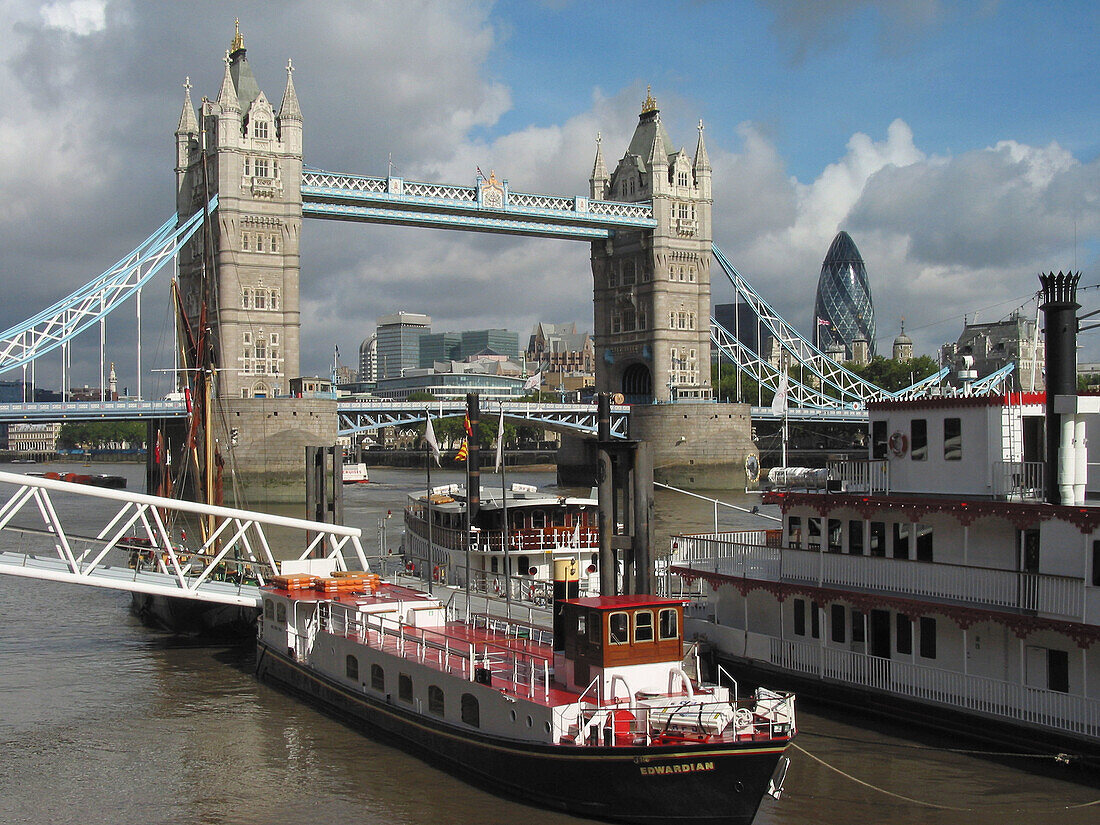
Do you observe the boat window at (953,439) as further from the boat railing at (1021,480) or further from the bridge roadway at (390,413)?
the bridge roadway at (390,413)

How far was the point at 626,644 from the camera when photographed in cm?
1677

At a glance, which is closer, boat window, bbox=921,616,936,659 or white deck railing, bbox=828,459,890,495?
boat window, bbox=921,616,936,659

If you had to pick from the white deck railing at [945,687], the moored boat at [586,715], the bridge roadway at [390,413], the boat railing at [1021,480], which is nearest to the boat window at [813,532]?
the white deck railing at [945,687]

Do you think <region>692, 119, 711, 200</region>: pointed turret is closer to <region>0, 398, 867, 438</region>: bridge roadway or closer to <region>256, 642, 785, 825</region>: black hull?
<region>0, 398, 867, 438</region>: bridge roadway

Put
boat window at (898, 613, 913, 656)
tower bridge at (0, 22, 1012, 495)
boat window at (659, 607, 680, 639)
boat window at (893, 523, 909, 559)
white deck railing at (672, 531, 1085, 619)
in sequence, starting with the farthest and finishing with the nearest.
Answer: tower bridge at (0, 22, 1012, 495), boat window at (893, 523, 909, 559), boat window at (898, 613, 913, 656), white deck railing at (672, 531, 1085, 619), boat window at (659, 607, 680, 639)

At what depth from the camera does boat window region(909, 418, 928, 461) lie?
68.3 ft

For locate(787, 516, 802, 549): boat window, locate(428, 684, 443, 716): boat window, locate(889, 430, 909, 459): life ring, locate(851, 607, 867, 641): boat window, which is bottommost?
locate(428, 684, 443, 716): boat window

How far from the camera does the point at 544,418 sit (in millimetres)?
85000

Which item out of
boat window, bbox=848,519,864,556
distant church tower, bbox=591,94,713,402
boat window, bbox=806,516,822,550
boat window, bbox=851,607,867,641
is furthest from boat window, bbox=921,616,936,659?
distant church tower, bbox=591,94,713,402

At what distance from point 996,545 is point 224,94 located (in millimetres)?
66444

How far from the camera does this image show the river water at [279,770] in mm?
16781

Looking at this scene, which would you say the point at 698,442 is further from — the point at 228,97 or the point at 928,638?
the point at 928,638

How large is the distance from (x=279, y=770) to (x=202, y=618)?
38.0 ft

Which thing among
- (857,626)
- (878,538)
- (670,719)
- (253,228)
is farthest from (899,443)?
(253,228)
